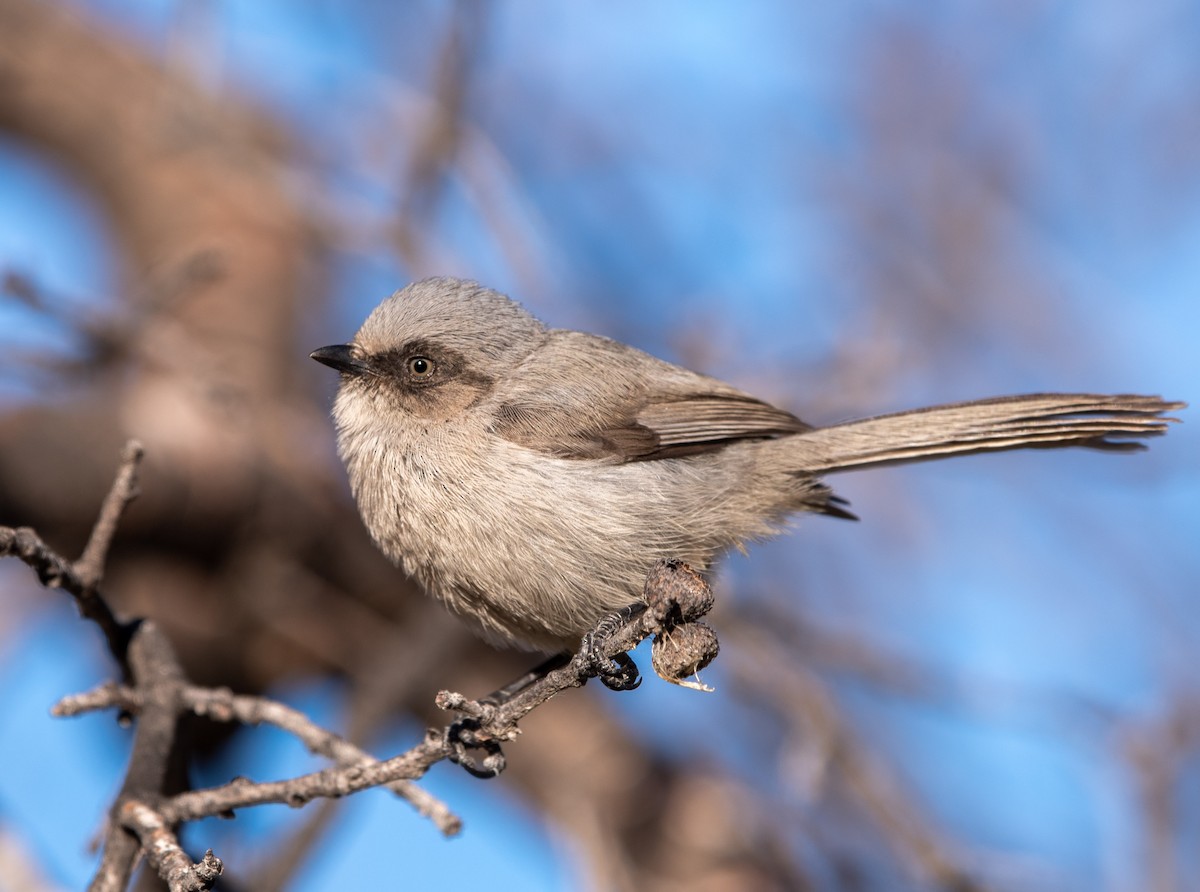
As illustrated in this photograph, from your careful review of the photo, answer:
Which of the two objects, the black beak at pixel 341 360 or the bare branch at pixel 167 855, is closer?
the bare branch at pixel 167 855

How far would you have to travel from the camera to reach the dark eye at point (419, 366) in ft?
12.3

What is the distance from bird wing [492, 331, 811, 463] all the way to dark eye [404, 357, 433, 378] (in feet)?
0.75

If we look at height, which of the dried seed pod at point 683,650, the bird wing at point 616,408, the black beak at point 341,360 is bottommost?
the dried seed pod at point 683,650

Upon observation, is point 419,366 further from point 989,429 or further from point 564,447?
point 989,429

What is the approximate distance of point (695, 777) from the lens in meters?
5.57

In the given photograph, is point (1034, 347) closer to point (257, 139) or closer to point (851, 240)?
point (851, 240)

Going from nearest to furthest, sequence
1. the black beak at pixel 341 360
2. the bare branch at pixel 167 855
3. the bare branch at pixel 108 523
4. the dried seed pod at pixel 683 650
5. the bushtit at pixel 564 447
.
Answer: the bare branch at pixel 167 855 → the dried seed pod at pixel 683 650 → the bare branch at pixel 108 523 → the bushtit at pixel 564 447 → the black beak at pixel 341 360

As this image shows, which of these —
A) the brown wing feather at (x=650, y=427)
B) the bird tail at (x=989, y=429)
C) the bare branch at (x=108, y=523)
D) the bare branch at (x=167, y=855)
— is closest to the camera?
the bare branch at (x=167, y=855)

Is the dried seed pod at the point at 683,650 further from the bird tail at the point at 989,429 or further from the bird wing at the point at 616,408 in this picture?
the bird tail at the point at 989,429

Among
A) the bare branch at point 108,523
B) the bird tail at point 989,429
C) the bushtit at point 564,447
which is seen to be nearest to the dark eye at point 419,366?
the bushtit at point 564,447

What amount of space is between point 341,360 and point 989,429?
1.99 meters

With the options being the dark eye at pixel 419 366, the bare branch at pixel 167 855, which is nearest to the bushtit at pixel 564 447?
the dark eye at pixel 419 366

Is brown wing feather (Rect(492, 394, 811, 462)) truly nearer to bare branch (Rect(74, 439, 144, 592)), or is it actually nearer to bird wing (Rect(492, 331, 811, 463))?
bird wing (Rect(492, 331, 811, 463))

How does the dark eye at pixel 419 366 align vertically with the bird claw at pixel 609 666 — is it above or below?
above
